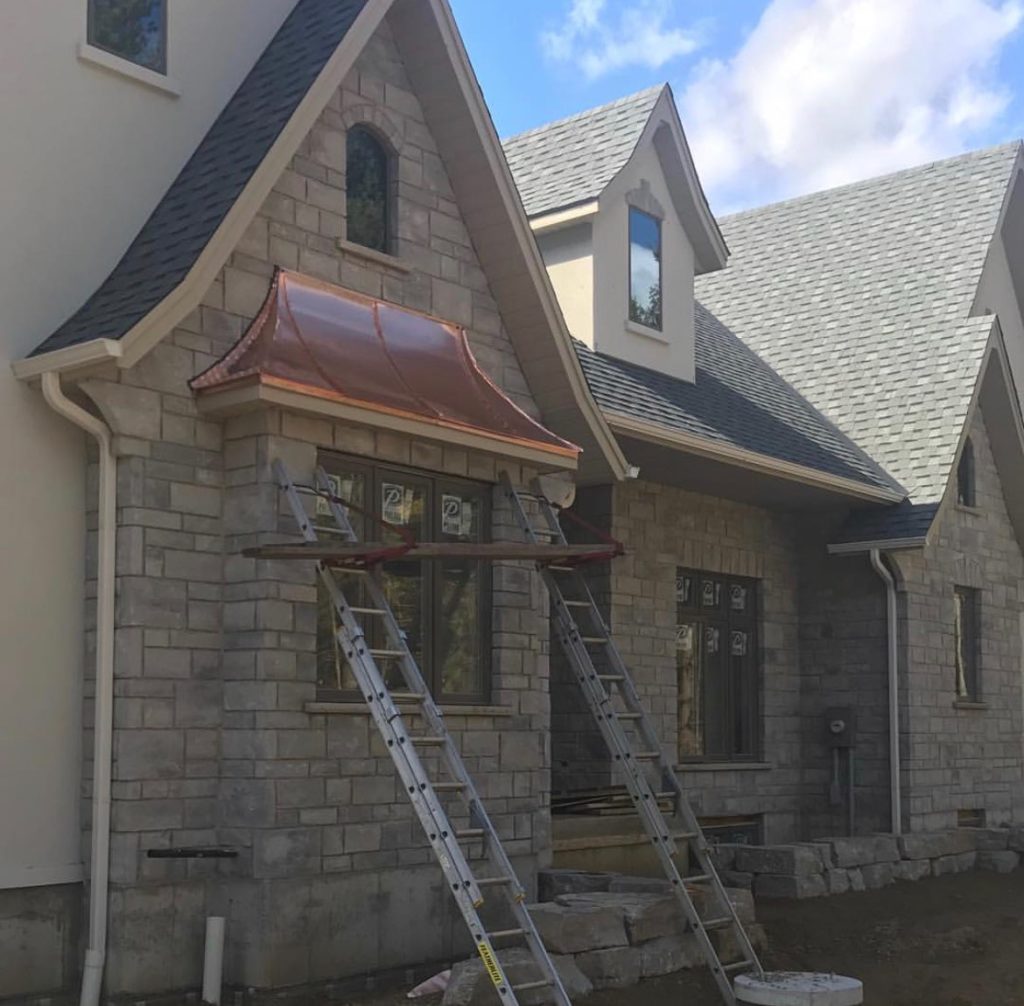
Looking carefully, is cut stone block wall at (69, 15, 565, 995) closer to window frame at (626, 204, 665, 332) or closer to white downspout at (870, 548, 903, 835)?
window frame at (626, 204, 665, 332)

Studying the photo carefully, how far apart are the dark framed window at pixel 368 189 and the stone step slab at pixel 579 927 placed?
4638 millimetres

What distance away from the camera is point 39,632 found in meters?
8.84

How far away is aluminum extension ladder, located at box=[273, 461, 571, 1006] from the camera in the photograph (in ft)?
26.1

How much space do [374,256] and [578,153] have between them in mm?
5673

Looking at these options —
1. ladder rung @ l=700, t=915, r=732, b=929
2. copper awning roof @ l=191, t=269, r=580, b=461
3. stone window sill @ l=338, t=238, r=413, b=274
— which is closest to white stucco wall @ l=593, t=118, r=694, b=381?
copper awning roof @ l=191, t=269, r=580, b=461

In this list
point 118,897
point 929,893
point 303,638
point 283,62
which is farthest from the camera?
point 929,893

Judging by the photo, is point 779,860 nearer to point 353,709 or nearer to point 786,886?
point 786,886

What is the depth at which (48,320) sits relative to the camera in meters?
9.15

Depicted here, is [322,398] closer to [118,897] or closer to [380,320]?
[380,320]

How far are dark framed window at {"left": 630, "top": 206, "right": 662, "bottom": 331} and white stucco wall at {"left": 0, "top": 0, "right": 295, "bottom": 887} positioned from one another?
248 inches

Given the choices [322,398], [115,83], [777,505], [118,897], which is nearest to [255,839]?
[118,897]

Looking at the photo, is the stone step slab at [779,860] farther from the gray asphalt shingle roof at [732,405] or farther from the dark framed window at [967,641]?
the dark framed window at [967,641]

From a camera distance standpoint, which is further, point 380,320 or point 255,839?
point 380,320

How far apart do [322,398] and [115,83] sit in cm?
256
